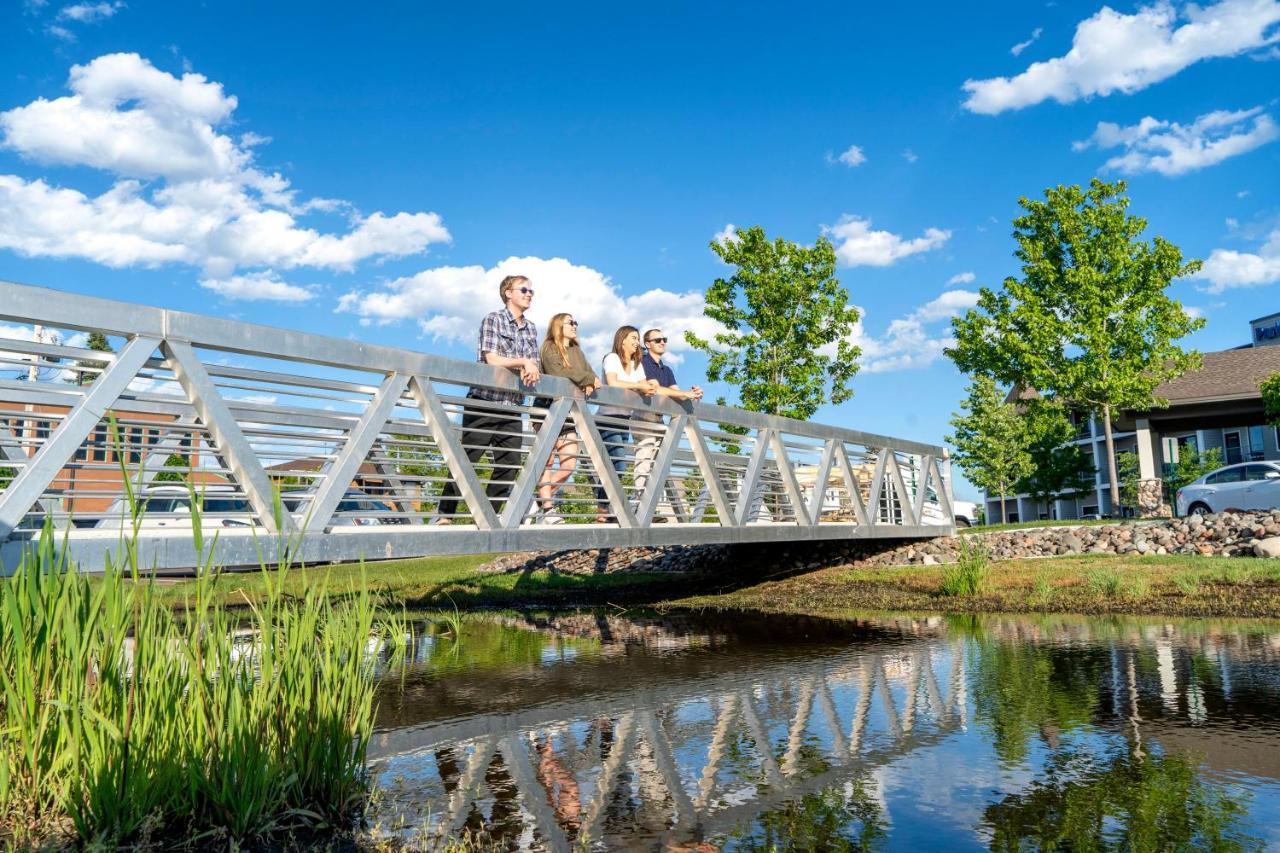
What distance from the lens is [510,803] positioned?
11.2ft

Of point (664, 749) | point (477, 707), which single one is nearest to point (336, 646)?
point (664, 749)

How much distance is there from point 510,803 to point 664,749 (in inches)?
38.5

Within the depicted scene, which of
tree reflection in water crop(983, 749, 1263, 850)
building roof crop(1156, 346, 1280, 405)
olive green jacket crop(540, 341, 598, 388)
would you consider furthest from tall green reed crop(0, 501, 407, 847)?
building roof crop(1156, 346, 1280, 405)

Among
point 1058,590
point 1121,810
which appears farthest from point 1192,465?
point 1121,810

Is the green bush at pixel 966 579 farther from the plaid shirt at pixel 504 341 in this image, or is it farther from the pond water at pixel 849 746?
the plaid shirt at pixel 504 341

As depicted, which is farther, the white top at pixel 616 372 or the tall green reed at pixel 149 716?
the white top at pixel 616 372

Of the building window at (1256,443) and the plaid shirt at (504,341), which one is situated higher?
the building window at (1256,443)

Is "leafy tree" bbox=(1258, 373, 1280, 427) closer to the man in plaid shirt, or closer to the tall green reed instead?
the man in plaid shirt

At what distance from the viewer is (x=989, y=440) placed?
4266cm

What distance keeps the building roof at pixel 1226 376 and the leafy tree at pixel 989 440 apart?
19.6 feet

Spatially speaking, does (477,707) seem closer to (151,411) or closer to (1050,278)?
(151,411)

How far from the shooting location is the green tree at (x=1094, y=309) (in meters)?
26.9

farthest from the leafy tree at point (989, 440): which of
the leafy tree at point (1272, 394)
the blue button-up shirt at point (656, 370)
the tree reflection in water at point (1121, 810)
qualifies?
the tree reflection in water at point (1121, 810)

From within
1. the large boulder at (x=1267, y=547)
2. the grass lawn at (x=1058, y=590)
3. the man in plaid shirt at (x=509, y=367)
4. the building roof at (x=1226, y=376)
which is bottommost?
the grass lawn at (x=1058, y=590)
